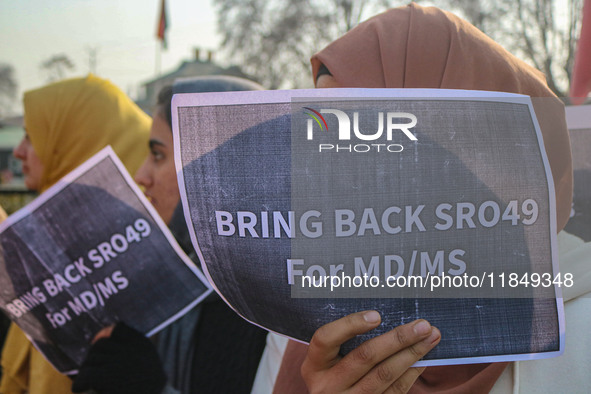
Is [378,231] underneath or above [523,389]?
above

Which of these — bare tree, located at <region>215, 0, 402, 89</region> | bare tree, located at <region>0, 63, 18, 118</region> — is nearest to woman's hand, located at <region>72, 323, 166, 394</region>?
bare tree, located at <region>215, 0, 402, 89</region>

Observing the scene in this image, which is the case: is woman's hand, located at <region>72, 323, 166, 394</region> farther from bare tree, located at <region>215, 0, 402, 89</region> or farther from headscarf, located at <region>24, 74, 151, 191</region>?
bare tree, located at <region>215, 0, 402, 89</region>

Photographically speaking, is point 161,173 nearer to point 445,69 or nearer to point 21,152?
point 21,152

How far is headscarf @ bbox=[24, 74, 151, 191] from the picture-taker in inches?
75.5

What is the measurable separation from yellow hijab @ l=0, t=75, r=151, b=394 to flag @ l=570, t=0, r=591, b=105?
1477 millimetres

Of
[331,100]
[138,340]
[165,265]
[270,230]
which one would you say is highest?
[331,100]

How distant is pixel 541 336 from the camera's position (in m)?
0.66

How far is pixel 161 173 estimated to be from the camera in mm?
1610

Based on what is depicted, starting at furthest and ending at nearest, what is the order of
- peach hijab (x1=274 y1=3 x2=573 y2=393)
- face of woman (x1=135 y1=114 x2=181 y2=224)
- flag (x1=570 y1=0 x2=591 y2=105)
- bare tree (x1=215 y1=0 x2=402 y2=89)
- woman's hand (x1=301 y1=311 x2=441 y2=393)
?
bare tree (x1=215 y1=0 x2=402 y2=89) → face of woman (x1=135 y1=114 x2=181 y2=224) → flag (x1=570 y1=0 x2=591 y2=105) → peach hijab (x1=274 y1=3 x2=573 y2=393) → woman's hand (x1=301 y1=311 x2=441 y2=393)

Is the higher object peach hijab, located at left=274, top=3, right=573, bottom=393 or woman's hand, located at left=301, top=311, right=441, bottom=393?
peach hijab, located at left=274, top=3, right=573, bottom=393

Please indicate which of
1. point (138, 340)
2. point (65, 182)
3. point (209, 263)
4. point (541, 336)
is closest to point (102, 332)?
point (138, 340)

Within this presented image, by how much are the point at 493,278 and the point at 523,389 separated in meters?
0.26

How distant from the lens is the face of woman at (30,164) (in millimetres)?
1939

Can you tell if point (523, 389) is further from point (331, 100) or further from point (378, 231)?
point (331, 100)
